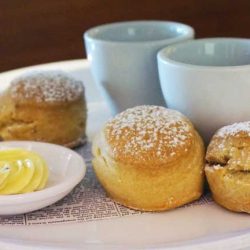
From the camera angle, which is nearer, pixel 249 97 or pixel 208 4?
pixel 249 97

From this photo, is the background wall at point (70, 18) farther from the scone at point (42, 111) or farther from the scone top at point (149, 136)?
the scone top at point (149, 136)

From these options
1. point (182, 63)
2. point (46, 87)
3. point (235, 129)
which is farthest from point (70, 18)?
point (235, 129)

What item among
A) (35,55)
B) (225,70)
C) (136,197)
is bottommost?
(35,55)

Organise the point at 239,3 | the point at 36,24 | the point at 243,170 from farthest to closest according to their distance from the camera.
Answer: the point at 239,3
the point at 36,24
the point at 243,170

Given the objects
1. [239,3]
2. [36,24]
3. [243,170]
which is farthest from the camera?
[239,3]

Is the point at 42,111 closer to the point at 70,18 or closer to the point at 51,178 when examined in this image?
the point at 51,178

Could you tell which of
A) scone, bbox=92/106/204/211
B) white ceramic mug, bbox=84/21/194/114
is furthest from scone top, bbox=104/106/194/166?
white ceramic mug, bbox=84/21/194/114

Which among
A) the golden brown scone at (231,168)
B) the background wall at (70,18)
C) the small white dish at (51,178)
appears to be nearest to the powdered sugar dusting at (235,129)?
the golden brown scone at (231,168)

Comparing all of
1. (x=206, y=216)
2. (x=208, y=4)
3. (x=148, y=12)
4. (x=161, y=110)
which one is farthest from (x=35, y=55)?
(x=206, y=216)

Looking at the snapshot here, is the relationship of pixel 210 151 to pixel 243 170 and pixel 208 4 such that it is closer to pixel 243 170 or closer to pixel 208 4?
pixel 243 170
